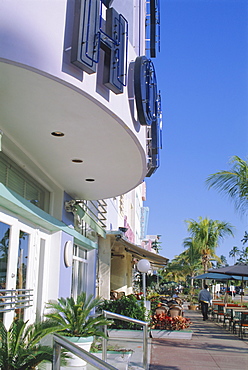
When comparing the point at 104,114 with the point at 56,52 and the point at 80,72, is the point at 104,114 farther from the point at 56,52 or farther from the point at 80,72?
the point at 56,52

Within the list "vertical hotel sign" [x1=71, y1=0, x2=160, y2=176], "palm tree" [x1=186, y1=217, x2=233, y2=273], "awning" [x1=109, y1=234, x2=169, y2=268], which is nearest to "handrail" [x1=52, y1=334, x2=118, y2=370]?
"vertical hotel sign" [x1=71, y1=0, x2=160, y2=176]

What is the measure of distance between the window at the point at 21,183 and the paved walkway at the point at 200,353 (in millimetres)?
4487

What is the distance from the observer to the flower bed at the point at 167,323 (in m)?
13.6

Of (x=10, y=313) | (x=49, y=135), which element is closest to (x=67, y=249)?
(x=10, y=313)

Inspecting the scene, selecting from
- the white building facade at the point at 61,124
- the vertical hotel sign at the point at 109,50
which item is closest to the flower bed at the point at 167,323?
the white building facade at the point at 61,124

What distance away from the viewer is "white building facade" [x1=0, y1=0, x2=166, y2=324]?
499 centimetres

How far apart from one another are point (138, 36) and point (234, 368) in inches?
314

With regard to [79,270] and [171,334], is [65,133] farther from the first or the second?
[171,334]

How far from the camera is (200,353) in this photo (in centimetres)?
1058

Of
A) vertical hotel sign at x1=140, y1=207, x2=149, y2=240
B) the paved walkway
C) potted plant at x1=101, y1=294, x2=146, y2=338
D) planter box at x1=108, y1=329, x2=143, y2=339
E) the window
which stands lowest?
the paved walkway

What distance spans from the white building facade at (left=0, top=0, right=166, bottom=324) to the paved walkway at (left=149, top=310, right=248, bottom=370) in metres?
2.97

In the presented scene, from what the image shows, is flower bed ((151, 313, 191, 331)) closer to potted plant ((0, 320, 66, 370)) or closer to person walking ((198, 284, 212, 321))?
person walking ((198, 284, 212, 321))

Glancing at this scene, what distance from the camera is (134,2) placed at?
969 centimetres

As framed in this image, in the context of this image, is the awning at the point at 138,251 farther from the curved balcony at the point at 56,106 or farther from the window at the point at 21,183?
the curved balcony at the point at 56,106
